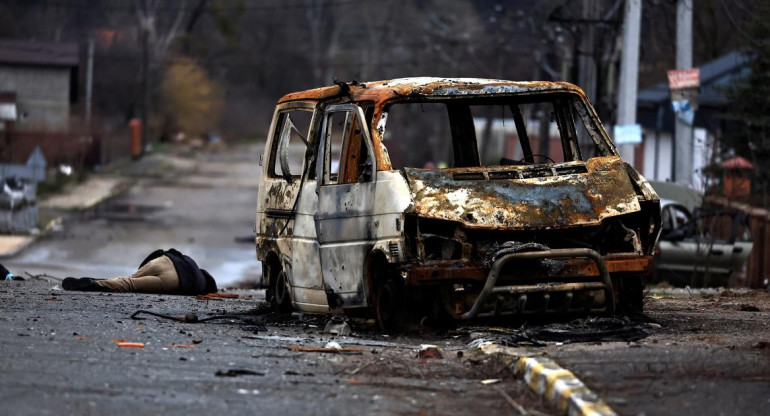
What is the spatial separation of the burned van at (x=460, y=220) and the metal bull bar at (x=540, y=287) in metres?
0.01

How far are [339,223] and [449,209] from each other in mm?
1234

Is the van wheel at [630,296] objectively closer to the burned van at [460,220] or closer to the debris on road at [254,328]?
the burned van at [460,220]

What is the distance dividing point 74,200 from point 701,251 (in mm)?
30577

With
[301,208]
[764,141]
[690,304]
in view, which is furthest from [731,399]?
[764,141]

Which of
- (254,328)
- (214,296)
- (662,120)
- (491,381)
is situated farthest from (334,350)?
(662,120)

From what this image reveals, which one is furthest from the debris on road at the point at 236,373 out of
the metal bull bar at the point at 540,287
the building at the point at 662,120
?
the building at the point at 662,120

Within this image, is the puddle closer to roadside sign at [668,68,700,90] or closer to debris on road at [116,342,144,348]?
roadside sign at [668,68,700,90]

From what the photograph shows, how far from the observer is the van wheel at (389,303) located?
10719mm

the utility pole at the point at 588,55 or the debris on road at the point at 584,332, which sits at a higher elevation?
the utility pole at the point at 588,55

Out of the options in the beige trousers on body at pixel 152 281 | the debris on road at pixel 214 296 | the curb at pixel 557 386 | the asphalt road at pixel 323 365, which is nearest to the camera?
the curb at pixel 557 386

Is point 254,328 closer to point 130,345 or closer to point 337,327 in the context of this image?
point 337,327

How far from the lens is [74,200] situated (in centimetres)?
4741

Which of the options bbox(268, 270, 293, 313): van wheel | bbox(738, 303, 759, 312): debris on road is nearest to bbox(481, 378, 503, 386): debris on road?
bbox(268, 270, 293, 313): van wheel

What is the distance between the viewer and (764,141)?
26.6m
